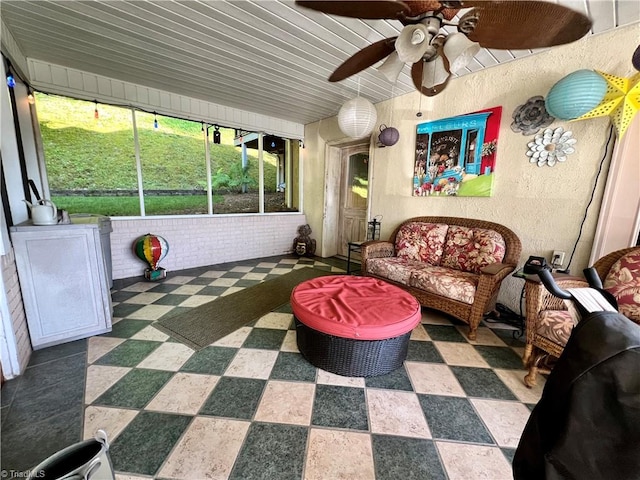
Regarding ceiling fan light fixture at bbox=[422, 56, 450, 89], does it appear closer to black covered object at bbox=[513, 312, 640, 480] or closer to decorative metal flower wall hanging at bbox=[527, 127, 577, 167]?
decorative metal flower wall hanging at bbox=[527, 127, 577, 167]

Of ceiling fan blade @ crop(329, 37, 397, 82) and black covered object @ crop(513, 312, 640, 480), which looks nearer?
black covered object @ crop(513, 312, 640, 480)

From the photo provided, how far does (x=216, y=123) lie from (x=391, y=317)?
3933mm

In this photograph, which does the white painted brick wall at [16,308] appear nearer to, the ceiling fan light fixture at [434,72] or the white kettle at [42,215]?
the white kettle at [42,215]

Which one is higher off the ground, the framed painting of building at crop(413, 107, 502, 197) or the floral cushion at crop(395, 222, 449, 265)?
the framed painting of building at crop(413, 107, 502, 197)

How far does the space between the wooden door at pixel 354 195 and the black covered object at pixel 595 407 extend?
3.92m

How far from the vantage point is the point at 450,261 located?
270cm

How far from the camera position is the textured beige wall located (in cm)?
201

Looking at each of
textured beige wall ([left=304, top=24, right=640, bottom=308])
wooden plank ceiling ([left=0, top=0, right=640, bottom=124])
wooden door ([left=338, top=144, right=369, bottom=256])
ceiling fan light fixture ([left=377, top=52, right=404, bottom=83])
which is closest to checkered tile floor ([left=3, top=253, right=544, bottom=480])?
textured beige wall ([left=304, top=24, right=640, bottom=308])

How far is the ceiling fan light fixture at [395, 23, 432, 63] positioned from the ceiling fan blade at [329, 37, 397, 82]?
213 mm

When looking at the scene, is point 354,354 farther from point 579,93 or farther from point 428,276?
point 579,93

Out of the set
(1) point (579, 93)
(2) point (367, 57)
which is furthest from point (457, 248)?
(2) point (367, 57)

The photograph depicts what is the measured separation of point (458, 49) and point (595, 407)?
5.25 feet

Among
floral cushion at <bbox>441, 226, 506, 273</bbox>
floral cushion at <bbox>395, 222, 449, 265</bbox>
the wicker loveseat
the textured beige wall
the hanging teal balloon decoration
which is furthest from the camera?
floral cushion at <bbox>395, 222, 449, 265</bbox>

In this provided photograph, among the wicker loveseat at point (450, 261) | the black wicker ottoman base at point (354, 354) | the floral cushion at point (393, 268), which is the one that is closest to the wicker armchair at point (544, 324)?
the wicker loveseat at point (450, 261)
